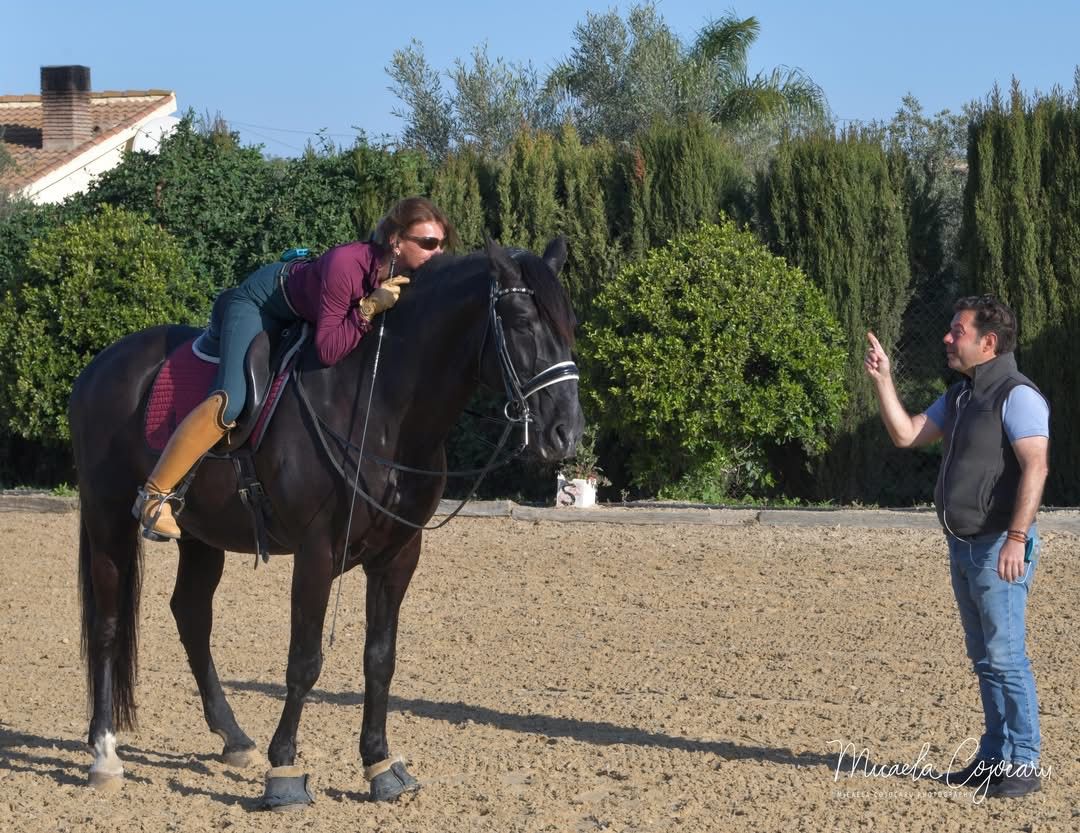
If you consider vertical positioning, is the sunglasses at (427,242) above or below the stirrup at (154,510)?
above

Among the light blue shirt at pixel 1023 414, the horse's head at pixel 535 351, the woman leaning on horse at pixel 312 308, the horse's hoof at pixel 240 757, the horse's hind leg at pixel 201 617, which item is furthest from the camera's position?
the horse's hind leg at pixel 201 617

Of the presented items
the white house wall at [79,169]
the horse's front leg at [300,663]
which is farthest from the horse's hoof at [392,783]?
the white house wall at [79,169]

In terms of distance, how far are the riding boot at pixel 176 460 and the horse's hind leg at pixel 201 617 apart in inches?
22.6

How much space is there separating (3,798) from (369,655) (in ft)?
5.08

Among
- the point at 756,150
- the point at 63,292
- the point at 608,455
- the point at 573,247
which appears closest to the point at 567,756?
the point at 608,455

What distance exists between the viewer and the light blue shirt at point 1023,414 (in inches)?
190

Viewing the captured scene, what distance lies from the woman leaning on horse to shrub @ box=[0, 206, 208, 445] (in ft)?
28.0

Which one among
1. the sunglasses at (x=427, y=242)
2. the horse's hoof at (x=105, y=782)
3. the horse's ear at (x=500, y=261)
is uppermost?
the sunglasses at (x=427, y=242)

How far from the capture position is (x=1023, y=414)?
4848 mm

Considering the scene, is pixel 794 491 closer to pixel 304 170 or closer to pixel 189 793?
pixel 304 170

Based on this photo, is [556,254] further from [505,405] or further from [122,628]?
[122,628]

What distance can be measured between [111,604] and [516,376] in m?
2.42

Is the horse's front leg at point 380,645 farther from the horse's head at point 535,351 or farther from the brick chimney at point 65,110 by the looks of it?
the brick chimney at point 65,110

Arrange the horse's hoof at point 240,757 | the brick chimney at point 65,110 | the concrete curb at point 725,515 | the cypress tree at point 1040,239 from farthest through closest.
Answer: the brick chimney at point 65,110
the cypress tree at point 1040,239
the concrete curb at point 725,515
the horse's hoof at point 240,757
